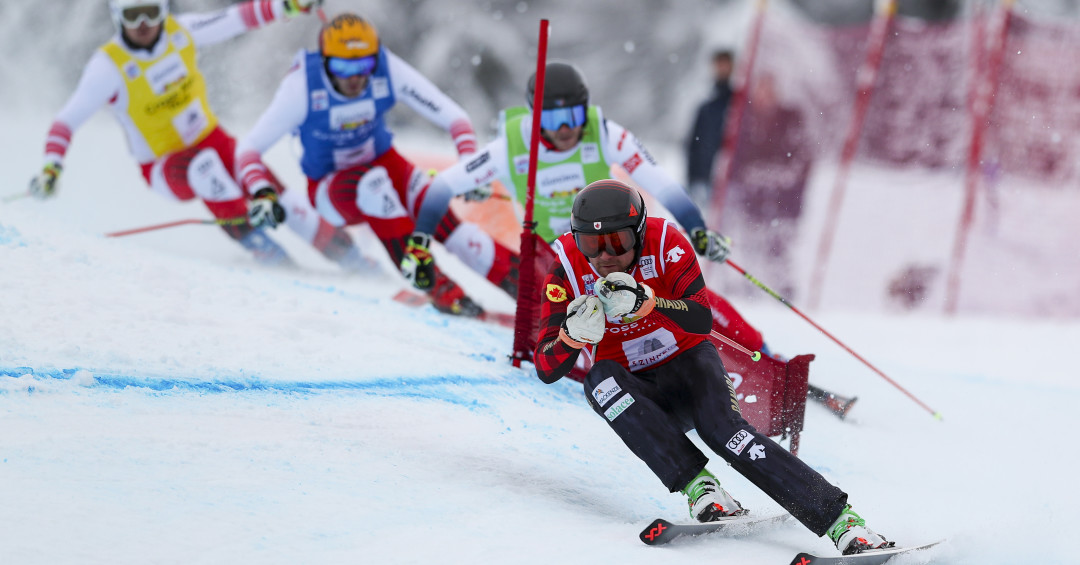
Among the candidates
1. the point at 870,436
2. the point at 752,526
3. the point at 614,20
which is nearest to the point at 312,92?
the point at 870,436

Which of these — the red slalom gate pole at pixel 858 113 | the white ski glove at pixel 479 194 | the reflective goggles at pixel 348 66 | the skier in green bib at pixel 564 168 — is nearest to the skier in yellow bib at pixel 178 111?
the reflective goggles at pixel 348 66

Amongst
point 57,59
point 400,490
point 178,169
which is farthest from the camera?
point 57,59

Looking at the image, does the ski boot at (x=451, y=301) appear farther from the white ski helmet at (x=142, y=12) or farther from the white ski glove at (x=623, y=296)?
the white ski glove at (x=623, y=296)

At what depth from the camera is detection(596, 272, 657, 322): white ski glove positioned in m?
2.98

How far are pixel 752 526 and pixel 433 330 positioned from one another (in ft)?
7.94

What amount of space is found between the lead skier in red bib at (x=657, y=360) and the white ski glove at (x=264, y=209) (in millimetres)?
3287

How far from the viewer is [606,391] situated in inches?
124

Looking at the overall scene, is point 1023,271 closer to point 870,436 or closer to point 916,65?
point 916,65

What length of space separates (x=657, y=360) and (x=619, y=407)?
0.34 metres

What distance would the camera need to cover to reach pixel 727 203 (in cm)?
907

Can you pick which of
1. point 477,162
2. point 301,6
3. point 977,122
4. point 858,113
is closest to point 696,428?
point 477,162

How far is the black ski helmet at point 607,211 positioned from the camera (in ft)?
10.3

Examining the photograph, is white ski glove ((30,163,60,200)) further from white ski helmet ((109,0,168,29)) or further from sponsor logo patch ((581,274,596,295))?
sponsor logo patch ((581,274,596,295))

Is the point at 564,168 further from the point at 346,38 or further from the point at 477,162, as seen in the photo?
the point at 346,38
